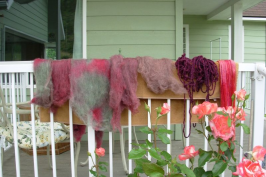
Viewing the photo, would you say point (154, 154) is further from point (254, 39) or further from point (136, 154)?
point (254, 39)

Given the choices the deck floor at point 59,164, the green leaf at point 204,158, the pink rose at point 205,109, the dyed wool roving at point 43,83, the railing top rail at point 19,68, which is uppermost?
the railing top rail at point 19,68

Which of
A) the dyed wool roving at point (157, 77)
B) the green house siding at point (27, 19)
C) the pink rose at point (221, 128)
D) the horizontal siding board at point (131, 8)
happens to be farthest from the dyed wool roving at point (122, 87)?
the green house siding at point (27, 19)

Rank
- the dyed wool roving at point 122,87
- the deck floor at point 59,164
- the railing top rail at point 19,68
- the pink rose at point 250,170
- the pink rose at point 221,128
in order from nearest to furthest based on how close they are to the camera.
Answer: the pink rose at point 250,170
the pink rose at point 221,128
the dyed wool roving at point 122,87
the railing top rail at point 19,68
the deck floor at point 59,164

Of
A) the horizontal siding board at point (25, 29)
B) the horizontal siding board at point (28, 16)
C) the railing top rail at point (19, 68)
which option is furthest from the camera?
the horizontal siding board at point (28, 16)

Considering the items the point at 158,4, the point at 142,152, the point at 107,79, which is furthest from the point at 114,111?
the point at 158,4

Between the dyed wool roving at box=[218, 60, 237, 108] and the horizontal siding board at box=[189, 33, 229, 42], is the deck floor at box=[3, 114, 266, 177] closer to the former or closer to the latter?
the dyed wool roving at box=[218, 60, 237, 108]

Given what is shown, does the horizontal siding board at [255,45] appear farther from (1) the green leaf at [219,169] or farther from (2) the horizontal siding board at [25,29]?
(1) the green leaf at [219,169]

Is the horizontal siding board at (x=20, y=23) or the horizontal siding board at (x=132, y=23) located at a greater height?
the horizontal siding board at (x=20, y=23)

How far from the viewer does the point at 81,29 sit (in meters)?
3.13

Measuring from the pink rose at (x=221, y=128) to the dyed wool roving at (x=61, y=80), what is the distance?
83 centimetres

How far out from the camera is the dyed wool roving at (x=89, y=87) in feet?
4.36

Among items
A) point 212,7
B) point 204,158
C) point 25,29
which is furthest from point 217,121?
point 25,29

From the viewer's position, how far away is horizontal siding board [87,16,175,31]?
3137 millimetres

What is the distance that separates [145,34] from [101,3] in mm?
705
